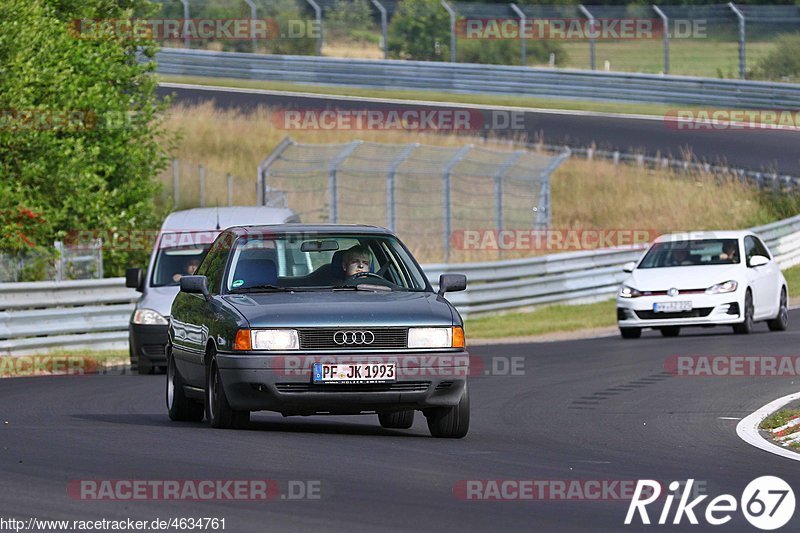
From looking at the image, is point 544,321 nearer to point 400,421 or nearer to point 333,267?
point 400,421

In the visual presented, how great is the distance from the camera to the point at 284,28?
56625mm

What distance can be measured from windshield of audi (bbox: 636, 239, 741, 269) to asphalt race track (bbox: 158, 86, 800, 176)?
48.2 feet

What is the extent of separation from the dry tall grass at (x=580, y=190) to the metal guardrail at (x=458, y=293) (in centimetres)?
315

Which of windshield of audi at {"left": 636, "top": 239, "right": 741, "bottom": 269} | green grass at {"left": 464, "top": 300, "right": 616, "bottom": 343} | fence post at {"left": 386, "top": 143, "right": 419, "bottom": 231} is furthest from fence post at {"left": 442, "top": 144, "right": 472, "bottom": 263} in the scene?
windshield of audi at {"left": 636, "top": 239, "right": 741, "bottom": 269}


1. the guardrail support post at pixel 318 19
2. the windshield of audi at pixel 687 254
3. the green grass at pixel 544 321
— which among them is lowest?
the green grass at pixel 544 321

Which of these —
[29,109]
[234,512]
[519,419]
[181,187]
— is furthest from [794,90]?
[234,512]

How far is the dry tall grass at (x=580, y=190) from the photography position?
35.4 m

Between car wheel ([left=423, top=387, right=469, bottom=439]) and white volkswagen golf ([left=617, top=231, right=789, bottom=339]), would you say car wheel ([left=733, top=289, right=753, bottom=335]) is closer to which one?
white volkswagen golf ([left=617, top=231, right=789, bottom=339])

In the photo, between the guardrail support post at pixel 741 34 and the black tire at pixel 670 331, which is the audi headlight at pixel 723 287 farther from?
the guardrail support post at pixel 741 34

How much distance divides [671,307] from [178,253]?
6.65 m

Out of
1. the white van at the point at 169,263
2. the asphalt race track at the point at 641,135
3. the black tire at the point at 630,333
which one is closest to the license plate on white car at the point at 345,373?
the white van at the point at 169,263

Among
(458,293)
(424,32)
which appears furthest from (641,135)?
(458,293)

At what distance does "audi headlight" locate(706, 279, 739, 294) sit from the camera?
71.4 ft

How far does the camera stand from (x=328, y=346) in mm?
10719
